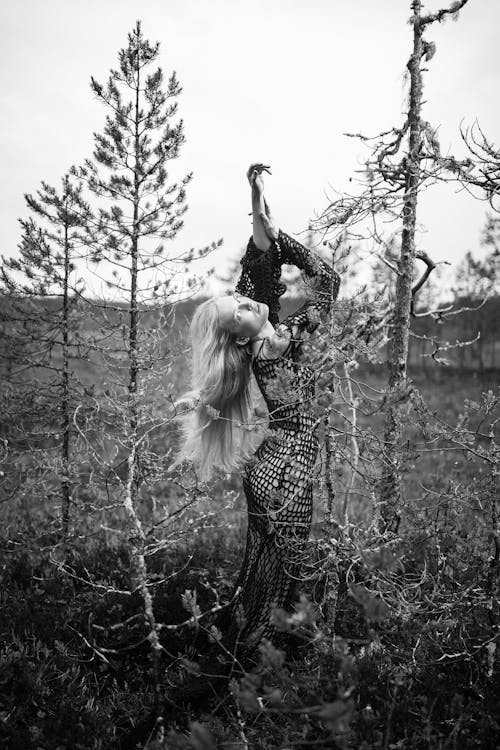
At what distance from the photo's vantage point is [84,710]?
9.95 ft

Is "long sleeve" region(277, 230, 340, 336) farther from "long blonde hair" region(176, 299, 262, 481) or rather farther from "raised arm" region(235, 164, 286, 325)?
"long blonde hair" region(176, 299, 262, 481)

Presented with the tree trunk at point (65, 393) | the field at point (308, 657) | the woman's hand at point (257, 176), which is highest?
the woman's hand at point (257, 176)

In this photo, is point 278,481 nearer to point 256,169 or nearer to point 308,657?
point 308,657

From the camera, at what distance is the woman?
319 centimetres

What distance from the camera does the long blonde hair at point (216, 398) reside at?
11.2 ft

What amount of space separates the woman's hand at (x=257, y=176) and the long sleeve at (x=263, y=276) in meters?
0.40

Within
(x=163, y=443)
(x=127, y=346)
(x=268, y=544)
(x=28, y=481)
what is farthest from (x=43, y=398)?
(x=163, y=443)

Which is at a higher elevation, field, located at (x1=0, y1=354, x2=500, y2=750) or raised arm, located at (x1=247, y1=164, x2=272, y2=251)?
raised arm, located at (x1=247, y1=164, x2=272, y2=251)

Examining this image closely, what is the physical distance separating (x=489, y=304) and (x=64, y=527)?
25.5m

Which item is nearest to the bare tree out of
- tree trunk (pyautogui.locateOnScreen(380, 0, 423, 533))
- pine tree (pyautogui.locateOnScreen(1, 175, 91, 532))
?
tree trunk (pyautogui.locateOnScreen(380, 0, 423, 533))

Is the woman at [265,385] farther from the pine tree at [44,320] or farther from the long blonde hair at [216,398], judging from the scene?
the pine tree at [44,320]

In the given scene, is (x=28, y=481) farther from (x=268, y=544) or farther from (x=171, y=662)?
(x=268, y=544)

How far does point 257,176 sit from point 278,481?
74.8 inches

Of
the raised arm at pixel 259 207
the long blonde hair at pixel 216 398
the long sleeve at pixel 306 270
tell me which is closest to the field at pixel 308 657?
the long blonde hair at pixel 216 398
